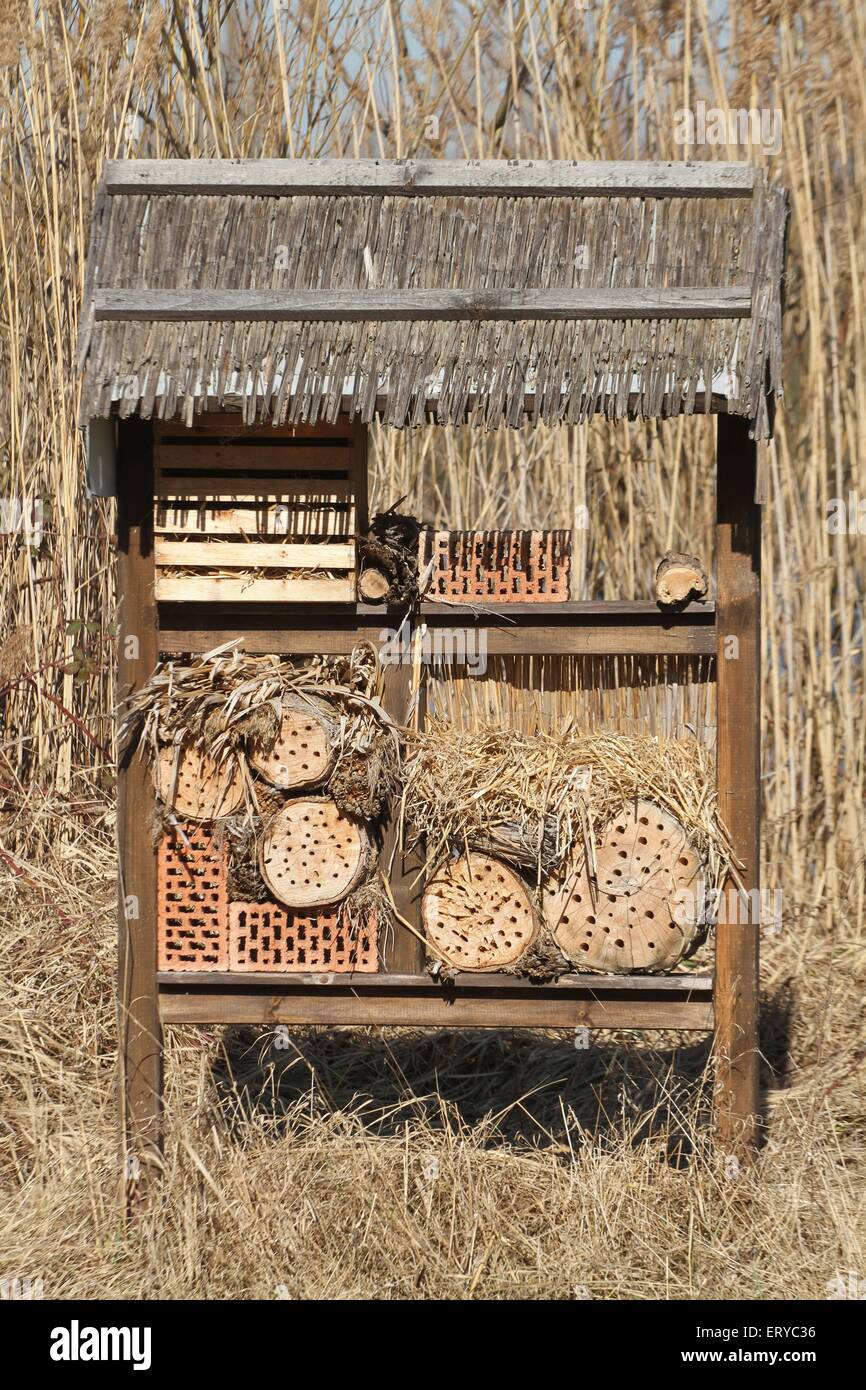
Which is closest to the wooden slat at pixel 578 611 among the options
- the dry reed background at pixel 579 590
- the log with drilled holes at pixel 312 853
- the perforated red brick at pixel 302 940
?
the log with drilled holes at pixel 312 853

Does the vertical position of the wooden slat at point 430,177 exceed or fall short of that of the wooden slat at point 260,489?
it exceeds it

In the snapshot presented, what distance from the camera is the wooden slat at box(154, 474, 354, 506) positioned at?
3.30 meters

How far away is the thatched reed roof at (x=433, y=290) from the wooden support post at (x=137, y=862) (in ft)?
0.84

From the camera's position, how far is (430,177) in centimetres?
330

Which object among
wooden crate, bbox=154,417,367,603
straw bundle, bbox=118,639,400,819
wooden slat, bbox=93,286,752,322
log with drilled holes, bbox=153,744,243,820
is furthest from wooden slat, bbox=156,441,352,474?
log with drilled holes, bbox=153,744,243,820

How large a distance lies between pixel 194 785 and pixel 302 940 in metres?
0.45

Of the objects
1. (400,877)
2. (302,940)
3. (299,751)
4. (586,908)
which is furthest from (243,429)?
(586,908)

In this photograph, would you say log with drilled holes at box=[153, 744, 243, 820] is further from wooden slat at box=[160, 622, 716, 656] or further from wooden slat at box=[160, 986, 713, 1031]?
wooden slat at box=[160, 986, 713, 1031]

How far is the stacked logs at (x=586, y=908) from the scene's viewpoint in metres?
3.29

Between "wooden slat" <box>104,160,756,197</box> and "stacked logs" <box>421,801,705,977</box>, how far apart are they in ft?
4.67

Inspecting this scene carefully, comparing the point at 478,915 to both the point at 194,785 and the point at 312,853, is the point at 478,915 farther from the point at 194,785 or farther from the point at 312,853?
the point at 194,785

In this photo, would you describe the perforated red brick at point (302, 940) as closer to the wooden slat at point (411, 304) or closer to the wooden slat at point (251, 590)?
the wooden slat at point (251, 590)

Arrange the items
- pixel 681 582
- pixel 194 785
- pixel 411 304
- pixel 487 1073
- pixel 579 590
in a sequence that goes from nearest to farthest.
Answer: pixel 411 304 < pixel 681 582 < pixel 194 785 < pixel 487 1073 < pixel 579 590

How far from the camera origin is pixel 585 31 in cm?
515
